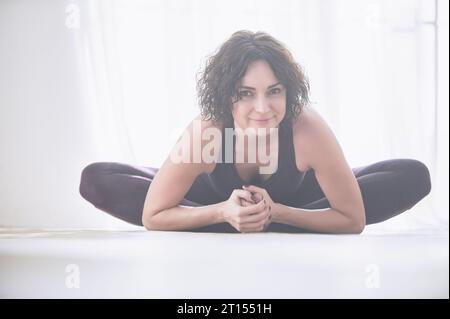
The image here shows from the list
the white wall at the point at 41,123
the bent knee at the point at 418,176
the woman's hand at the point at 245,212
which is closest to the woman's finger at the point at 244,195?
the woman's hand at the point at 245,212

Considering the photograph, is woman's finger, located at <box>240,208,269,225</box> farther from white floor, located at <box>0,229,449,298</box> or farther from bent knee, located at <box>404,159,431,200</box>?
bent knee, located at <box>404,159,431,200</box>

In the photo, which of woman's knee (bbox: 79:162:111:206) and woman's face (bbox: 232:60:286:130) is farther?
woman's knee (bbox: 79:162:111:206)

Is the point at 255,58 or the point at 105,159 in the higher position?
the point at 255,58

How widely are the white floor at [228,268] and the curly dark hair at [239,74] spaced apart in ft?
1.54

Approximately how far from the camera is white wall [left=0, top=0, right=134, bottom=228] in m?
2.63

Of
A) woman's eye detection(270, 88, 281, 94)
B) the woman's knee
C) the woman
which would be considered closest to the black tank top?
the woman

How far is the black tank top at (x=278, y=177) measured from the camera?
2.49 metres

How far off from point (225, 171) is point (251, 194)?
0.13 meters

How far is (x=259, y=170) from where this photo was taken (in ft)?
8.25

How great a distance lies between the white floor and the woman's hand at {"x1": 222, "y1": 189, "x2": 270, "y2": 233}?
59mm

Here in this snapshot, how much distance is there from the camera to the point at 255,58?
246 cm

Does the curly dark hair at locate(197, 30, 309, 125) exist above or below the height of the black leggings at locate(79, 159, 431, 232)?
above

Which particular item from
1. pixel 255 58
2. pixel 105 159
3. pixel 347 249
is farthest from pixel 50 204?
pixel 347 249

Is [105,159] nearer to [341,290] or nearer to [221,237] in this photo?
[221,237]
